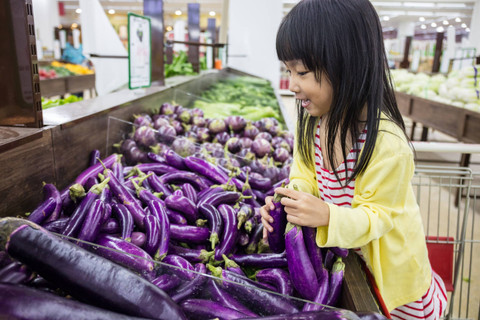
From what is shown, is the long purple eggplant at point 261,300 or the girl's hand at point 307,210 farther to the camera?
the girl's hand at point 307,210

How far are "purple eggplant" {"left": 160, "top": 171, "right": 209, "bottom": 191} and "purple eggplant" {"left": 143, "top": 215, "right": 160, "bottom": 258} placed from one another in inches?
18.1

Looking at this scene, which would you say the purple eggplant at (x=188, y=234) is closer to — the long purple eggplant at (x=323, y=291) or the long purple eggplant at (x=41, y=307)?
the long purple eggplant at (x=323, y=291)

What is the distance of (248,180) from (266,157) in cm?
50

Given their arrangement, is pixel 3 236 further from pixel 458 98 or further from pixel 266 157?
pixel 458 98

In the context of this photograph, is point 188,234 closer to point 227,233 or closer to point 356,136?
point 227,233

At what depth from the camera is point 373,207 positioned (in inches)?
40.4

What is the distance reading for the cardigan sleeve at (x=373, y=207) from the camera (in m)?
0.98

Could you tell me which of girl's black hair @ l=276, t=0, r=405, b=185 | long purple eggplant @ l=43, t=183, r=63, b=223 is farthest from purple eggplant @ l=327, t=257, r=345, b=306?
long purple eggplant @ l=43, t=183, r=63, b=223

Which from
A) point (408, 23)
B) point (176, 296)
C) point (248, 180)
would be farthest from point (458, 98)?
point (408, 23)

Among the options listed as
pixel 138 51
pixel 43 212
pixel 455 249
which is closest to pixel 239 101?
pixel 138 51

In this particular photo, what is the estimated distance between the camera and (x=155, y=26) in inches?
125

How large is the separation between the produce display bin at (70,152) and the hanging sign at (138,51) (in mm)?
155

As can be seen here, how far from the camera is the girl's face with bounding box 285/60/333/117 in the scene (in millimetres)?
1023

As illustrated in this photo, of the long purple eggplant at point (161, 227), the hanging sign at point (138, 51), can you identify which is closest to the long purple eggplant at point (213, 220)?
the long purple eggplant at point (161, 227)
